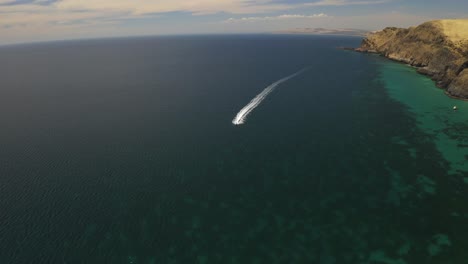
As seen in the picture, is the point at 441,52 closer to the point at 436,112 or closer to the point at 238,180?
the point at 436,112

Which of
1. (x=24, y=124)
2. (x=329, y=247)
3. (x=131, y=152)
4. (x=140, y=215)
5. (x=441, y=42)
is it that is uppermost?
(x=441, y=42)

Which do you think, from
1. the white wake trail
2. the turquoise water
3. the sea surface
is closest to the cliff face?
the turquoise water

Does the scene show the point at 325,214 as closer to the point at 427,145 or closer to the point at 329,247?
the point at 329,247

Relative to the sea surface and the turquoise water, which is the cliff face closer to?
the turquoise water

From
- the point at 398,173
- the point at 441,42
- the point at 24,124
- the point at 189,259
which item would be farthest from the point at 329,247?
the point at 441,42

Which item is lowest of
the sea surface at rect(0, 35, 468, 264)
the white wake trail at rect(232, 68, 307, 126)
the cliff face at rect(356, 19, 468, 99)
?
the sea surface at rect(0, 35, 468, 264)

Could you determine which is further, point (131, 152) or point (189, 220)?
point (131, 152)
